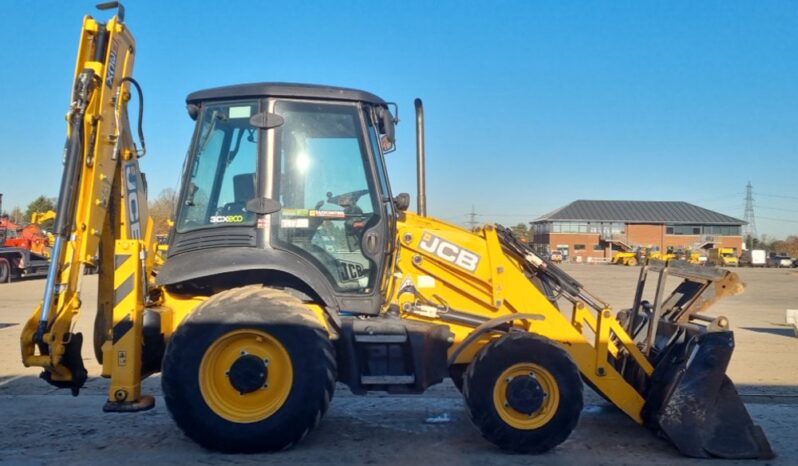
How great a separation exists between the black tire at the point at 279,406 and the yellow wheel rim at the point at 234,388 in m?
0.04

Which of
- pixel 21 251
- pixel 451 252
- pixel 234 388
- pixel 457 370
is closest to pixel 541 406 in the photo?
pixel 457 370

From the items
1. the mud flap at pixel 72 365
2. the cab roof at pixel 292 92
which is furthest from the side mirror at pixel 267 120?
the mud flap at pixel 72 365

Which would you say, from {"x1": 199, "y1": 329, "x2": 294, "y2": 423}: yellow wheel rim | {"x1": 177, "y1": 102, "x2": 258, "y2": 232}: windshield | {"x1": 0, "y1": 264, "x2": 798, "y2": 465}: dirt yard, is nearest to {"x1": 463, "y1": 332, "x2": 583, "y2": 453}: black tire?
{"x1": 0, "y1": 264, "x2": 798, "y2": 465}: dirt yard

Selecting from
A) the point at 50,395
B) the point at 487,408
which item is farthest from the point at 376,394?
the point at 50,395

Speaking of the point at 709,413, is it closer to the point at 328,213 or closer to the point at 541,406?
the point at 541,406

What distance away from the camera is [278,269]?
5238 millimetres

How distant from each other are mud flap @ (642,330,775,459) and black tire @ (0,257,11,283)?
2624cm

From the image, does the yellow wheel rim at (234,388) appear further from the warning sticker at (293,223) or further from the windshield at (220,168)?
the windshield at (220,168)

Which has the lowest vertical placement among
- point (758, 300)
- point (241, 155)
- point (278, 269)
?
point (758, 300)

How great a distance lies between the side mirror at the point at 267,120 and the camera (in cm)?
539

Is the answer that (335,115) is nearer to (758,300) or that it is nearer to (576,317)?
(576,317)

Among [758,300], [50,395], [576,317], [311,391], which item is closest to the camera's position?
[311,391]

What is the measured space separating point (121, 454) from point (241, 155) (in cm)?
244

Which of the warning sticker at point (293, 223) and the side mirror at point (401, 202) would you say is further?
the side mirror at point (401, 202)
